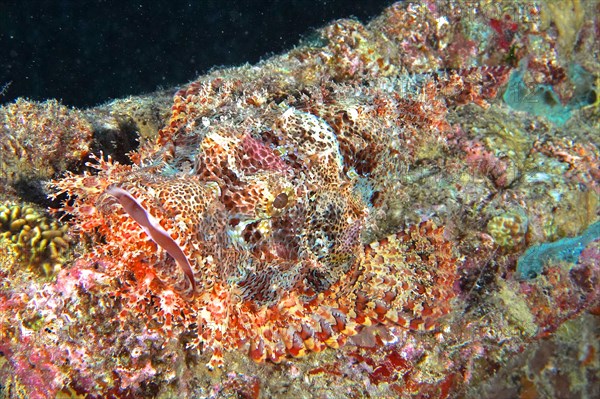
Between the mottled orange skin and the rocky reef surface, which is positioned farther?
the rocky reef surface

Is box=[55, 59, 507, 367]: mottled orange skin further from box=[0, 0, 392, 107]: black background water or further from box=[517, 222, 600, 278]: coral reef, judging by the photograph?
box=[0, 0, 392, 107]: black background water

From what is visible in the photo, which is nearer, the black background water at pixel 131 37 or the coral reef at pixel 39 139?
the coral reef at pixel 39 139

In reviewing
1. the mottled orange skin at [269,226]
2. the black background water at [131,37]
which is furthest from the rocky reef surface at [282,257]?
the black background water at [131,37]

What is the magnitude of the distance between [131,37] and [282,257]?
92.3ft

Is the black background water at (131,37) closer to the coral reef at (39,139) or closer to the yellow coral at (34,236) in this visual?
the coral reef at (39,139)

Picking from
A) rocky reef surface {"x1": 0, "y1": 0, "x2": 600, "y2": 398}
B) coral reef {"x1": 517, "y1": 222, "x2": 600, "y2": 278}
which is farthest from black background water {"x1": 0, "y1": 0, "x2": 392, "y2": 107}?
coral reef {"x1": 517, "y1": 222, "x2": 600, "y2": 278}

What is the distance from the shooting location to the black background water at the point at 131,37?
2444cm

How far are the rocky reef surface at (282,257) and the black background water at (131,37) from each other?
21.7 metres

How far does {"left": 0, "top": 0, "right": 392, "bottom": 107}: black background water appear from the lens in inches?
962

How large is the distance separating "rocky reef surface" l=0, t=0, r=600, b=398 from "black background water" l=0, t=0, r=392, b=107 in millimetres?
21698

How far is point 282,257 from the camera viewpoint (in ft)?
9.86

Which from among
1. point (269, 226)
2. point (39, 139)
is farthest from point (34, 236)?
point (269, 226)

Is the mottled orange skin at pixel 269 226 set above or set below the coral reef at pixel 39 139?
below

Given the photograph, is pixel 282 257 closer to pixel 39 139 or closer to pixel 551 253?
pixel 39 139
